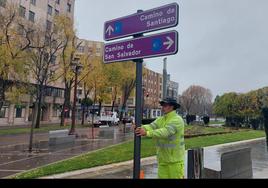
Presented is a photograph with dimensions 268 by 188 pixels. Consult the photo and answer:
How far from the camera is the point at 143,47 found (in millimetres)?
4535

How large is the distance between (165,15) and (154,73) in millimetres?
109053

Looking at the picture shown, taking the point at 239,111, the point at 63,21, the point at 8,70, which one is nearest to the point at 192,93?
the point at 239,111

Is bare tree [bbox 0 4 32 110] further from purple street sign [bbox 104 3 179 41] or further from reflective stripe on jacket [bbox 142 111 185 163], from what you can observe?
reflective stripe on jacket [bbox 142 111 185 163]

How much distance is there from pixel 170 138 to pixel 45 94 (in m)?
48.8

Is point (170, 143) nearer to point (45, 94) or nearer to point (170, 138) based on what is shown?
point (170, 138)

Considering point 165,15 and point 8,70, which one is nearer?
point 165,15

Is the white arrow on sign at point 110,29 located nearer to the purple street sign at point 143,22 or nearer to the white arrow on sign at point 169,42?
the purple street sign at point 143,22

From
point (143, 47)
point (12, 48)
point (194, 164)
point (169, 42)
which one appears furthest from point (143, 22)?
point (12, 48)

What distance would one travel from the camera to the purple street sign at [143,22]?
14.2 feet
